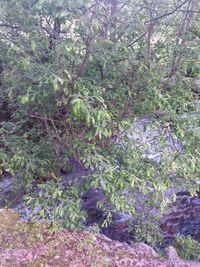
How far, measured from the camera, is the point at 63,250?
3.08m

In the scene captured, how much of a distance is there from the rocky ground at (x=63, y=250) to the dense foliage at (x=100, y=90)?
24cm

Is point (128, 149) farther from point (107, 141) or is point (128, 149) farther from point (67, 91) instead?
point (67, 91)

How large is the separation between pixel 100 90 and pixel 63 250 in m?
1.67

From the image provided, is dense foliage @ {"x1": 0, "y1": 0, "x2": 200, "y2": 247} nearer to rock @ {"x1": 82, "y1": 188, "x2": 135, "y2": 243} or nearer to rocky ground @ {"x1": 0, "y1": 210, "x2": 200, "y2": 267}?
rocky ground @ {"x1": 0, "y1": 210, "x2": 200, "y2": 267}

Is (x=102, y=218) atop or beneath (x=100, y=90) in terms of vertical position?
beneath

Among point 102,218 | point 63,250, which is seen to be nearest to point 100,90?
point 63,250

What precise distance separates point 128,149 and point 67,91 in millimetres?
1037

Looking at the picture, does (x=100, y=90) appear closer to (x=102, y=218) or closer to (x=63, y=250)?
(x=63, y=250)

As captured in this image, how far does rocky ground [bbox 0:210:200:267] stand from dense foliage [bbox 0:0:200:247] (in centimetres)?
24

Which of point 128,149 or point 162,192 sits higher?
point 128,149

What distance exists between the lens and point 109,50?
2.88 meters

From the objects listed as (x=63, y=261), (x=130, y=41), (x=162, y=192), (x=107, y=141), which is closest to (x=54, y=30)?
(x=130, y=41)

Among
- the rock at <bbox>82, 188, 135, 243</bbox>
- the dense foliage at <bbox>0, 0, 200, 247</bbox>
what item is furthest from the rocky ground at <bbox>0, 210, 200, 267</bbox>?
the rock at <bbox>82, 188, 135, 243</bbox>

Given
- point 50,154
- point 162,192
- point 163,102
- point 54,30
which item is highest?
point 54,30
